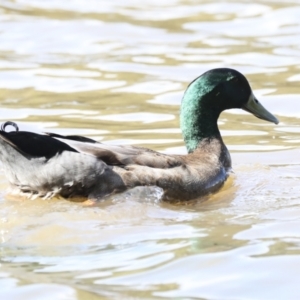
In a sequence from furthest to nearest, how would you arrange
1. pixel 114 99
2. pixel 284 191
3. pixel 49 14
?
pixel 49 14 < pixel 114 99 < pixel 284 191

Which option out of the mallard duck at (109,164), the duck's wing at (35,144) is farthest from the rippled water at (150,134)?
the duck's wing at (35,144)

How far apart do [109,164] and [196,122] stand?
4.37 feet

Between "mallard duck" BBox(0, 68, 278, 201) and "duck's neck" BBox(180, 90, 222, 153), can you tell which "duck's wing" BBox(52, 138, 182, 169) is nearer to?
"mallard duck" BBox(0, 68, 278, 201)

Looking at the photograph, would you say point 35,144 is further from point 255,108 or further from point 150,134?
point 150,134

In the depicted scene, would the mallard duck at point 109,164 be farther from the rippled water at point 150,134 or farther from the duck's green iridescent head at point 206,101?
the rippled water at point 150,134

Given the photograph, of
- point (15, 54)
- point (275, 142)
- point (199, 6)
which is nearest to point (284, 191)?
point (275, 142)

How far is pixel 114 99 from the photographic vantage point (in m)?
12.5

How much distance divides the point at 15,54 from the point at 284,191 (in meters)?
6.90

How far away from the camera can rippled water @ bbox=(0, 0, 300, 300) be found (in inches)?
250

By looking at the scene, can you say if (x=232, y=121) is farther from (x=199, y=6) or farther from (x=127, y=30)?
(x=199, y=6)

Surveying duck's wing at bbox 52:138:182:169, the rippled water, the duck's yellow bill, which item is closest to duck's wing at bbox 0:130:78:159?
duck's wing at bbox 52:138:182:169

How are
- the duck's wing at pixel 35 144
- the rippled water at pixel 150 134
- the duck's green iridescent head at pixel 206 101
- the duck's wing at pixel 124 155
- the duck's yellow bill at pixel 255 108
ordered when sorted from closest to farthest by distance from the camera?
the rippled water at pixel 150 134
the duck's wing at pixel 35 144
the duck's wing at pixel 124 155
the duck's green iridescent head at pixel 206 101
the duck's yellow bill at pixel 255 108

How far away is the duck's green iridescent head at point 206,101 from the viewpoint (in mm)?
9336

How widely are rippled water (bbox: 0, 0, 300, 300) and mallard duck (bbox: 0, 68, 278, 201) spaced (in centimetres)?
13
